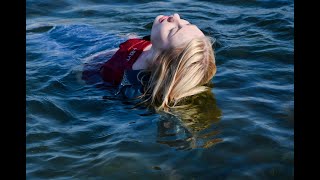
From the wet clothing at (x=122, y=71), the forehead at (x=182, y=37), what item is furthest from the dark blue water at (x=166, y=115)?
the forehead at (x=182, y=37)

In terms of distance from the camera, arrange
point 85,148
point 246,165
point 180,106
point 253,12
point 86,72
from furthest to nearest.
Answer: point 253,12 → point 86,72 → point 180,106 → point 85,148 → point 246,165

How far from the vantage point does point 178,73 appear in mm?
4695

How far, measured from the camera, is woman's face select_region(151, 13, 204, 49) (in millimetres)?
4676

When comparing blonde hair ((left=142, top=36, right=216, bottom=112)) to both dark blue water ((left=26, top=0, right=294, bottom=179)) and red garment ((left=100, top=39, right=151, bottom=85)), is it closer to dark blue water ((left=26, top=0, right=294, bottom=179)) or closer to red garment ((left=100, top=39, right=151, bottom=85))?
dark blue water ((left=26, top=0, right=294, bottom=179))

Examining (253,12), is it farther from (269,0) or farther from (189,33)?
(189,33)

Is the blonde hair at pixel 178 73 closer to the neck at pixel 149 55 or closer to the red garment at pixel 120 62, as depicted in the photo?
the neck at pixel 149 55

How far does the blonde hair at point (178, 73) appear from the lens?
15.2 ft

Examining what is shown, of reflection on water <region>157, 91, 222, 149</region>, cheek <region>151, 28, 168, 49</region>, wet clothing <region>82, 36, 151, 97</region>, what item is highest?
cheek <region>151, 28, 168, 49</region>

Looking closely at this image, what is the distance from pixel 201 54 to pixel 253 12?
2737 millimetres

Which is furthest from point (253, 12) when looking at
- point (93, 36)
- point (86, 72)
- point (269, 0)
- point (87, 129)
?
point (87, 129)

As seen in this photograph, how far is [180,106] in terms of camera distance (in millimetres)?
4555

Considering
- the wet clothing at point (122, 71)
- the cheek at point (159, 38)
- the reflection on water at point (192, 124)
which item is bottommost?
the reflection on water at point (192, 124)

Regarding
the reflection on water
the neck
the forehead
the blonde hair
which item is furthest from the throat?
the reflection on water

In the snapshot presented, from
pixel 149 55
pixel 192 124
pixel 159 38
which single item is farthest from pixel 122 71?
pixel 192 124
